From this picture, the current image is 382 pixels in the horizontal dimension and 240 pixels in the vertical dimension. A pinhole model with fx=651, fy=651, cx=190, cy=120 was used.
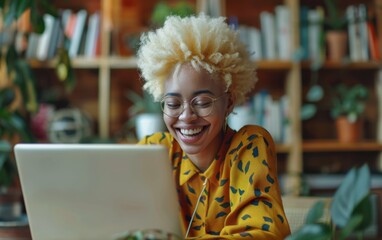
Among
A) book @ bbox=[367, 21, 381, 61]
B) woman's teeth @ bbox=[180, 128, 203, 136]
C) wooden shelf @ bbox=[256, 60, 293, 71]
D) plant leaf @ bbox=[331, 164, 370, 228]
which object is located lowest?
plant leaf @ bbox=[331, 164, 370, 228]

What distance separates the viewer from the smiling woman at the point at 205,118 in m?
1.41

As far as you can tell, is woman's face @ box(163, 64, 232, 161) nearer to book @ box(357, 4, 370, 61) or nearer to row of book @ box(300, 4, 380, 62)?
row of book @ box(300, 4, 380, 62)

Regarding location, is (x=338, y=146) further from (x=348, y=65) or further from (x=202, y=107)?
(x=202, y=107)

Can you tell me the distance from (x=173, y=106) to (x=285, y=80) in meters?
2.29

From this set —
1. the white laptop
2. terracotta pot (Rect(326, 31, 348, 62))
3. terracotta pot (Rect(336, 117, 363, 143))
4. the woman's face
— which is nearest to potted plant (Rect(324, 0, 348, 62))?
terracotta pot (Rect(326, 31, 348, 62))

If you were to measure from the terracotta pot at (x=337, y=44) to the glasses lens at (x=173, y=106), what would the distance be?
89.2 inches

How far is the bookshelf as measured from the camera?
3422mm

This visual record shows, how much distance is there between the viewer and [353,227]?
68 cm

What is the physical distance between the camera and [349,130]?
11.7ft

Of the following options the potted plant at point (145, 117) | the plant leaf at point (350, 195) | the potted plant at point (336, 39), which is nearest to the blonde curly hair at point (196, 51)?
the plant leaf at point (350, 195)

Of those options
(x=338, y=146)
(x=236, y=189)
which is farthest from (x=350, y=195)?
(x=338, y=146)

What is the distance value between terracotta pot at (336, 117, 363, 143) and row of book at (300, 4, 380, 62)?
1.12ft

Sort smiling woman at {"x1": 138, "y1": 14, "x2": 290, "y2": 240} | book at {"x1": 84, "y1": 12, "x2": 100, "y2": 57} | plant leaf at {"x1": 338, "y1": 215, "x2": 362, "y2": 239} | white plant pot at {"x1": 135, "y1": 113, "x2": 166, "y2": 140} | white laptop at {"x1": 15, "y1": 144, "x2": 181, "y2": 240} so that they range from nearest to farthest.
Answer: plant leaf at {"x1": 338, "y1": 215, "x2": 362, "y2": 239} → white laptop at {"x1": 15, "y1": 144, "x2": 181, "y2": 240} → smiling woman at {"x1": 138, "y1": 14, "x2": 290, "y2": 240} → white plant pot at {"x1": 135, "y1": 113, "x2": 166, "y2": 140} → book at {"x1": 84, "y1": 12, "x2": 100, "y2": 57}

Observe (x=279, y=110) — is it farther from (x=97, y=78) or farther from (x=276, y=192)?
(x=276, y=192)
